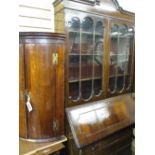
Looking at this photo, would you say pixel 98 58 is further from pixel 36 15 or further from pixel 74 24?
pixel 36 15

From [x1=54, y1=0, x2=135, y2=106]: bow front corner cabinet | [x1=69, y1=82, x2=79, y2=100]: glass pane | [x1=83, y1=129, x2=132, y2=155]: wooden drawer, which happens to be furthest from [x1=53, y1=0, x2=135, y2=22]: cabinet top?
[x1=83, y1=129, x2=132, y2=155]: wooden drawer

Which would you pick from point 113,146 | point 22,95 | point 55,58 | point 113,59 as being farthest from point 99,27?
point 113,146

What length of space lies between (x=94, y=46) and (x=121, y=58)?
0.63 m

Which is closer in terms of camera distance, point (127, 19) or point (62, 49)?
point (62, 49)

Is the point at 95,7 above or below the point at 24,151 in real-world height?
above

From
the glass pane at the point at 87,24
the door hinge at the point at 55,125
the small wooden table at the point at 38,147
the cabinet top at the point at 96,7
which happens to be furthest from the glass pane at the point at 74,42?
the small wooden table at the point at 38,147

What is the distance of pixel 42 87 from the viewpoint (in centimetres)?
162

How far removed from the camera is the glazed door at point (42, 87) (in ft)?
5.18

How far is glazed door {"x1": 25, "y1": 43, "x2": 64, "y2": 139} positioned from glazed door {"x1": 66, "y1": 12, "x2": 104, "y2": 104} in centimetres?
36
